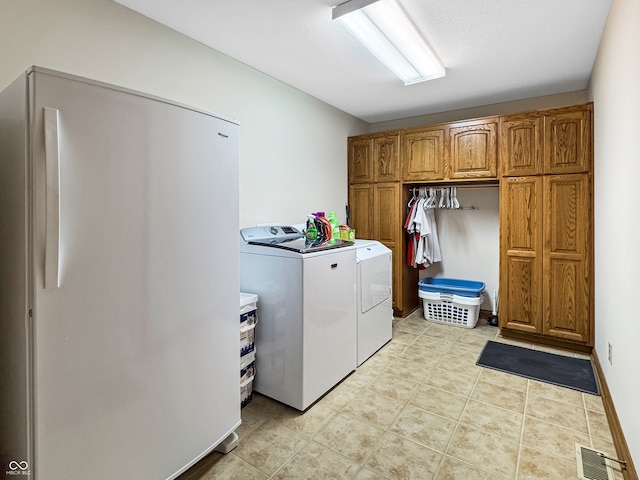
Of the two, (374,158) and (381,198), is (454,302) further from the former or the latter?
(374,158)

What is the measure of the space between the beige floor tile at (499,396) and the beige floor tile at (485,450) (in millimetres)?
367

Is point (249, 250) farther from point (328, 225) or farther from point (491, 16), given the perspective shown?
point (491, 16)

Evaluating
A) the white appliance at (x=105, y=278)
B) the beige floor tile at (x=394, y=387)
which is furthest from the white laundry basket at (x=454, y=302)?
the white appliance at (x=105, y=278)

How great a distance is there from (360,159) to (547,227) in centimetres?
211

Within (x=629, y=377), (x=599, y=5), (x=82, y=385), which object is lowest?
(x=629, y=377)

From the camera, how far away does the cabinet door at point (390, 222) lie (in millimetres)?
3811

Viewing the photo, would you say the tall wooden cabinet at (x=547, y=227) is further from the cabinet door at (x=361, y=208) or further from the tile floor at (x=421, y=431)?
the cabinet door at (x=361, y=208)

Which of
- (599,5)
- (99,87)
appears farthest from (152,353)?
(599,5)

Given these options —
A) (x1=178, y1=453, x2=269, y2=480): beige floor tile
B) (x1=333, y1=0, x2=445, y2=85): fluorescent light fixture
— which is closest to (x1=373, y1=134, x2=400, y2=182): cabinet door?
(x1=333, y1=0, x2=445, y2=85): fluorescent light fixture

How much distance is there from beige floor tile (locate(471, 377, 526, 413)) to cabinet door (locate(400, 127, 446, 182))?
2096 mm

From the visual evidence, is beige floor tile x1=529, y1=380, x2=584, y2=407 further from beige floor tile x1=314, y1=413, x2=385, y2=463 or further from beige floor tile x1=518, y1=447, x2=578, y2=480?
beige floor tile x1=314, y1=413, x2=385, y2=463

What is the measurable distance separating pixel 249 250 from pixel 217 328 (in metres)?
0.79

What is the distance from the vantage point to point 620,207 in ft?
5.93

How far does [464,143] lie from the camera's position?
3398mm
